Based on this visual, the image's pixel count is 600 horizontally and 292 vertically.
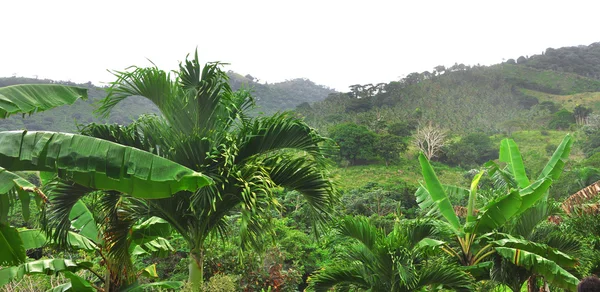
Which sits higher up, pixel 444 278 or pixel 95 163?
pixel 95 163

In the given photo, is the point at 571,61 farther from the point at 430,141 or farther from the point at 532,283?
the point at 532,283

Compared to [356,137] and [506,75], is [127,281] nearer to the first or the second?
[356,137]

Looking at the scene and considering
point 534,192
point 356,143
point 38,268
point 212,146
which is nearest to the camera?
point 212,146

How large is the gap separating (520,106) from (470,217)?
66701mm

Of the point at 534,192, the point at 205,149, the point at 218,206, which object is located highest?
the point at 205,149

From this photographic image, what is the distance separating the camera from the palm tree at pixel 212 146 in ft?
17.9

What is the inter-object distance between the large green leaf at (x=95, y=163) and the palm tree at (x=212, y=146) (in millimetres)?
986

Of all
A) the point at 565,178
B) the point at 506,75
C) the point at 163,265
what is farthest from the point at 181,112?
the point at 506,75

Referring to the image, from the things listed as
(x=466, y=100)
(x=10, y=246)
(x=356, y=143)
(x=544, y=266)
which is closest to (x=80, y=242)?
(x=10, y=246)

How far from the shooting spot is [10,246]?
4.06 metres

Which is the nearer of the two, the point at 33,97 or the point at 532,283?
the point at 33,97

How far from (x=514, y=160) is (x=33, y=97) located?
8824 millimetres

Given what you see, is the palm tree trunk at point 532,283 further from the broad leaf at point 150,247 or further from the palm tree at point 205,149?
the broad leaf at point 150,247

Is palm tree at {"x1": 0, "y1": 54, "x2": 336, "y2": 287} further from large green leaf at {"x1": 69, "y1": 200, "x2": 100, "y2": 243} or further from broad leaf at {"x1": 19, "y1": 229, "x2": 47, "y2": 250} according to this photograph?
broad leaf at {"x1": 19, "y1": 229, "x2": 47, "y2": 250}
